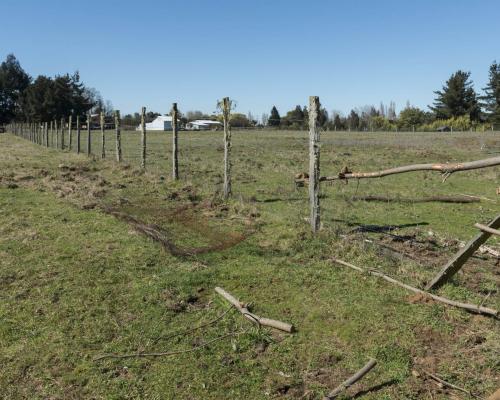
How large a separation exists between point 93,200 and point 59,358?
747 centimetres

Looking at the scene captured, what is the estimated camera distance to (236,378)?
4250mm

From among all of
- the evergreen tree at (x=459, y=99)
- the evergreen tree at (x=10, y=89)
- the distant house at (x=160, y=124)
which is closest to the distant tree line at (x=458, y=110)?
the evergreen tree at (x=459, y=99)

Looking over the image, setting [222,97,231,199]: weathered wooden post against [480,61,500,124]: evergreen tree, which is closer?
[222,97,231,199]: weathered wooden post

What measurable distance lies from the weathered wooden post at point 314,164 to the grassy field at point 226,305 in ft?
1.08

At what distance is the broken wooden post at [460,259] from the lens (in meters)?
5.06

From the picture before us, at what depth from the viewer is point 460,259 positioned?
5.39 m

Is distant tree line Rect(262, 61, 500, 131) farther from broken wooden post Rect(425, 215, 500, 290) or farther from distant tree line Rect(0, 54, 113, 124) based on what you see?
broken wooden post Rect(425, 215, 500, 290)

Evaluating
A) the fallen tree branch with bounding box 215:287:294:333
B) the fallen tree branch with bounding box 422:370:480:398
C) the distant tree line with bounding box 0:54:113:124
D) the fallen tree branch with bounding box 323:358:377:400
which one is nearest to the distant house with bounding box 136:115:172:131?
the distant tree line with bounding box 0:54:113:124

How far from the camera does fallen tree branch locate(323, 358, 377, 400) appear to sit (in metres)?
3.90

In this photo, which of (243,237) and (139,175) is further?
(139,175)

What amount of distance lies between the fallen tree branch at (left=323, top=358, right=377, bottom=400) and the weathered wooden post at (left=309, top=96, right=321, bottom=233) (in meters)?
3.92

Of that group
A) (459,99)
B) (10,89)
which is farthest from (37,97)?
→ (459,99)

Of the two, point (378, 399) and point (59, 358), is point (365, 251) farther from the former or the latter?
point (59, 358)

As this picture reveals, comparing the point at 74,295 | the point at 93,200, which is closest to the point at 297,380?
the point at 74,295
